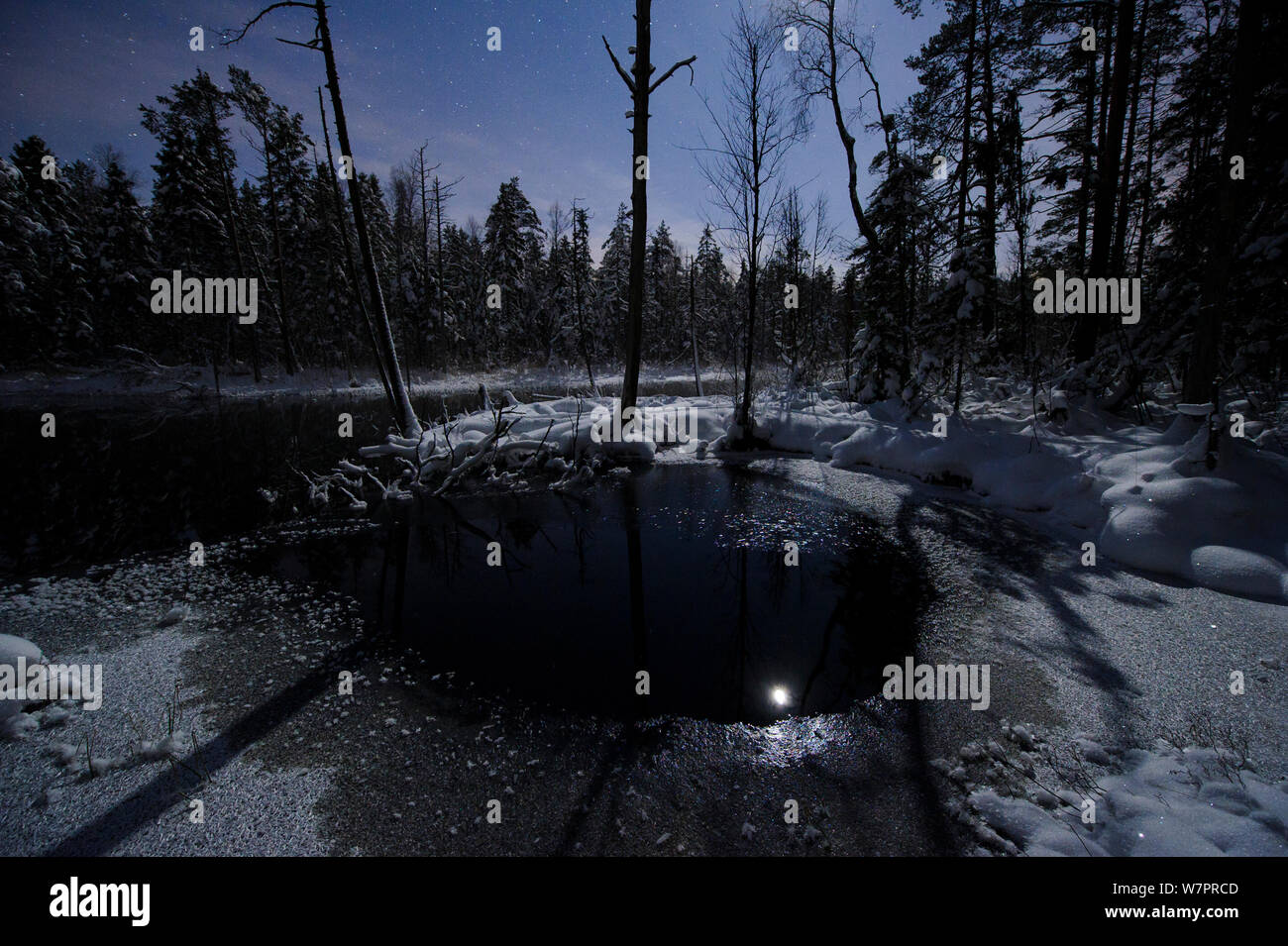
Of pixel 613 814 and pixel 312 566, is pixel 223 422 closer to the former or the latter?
pixel 312 566

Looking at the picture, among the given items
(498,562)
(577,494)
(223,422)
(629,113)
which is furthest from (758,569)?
(223,422)

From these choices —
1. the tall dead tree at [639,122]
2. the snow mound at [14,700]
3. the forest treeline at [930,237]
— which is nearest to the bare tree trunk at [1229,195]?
the forest treeline at [930,237]

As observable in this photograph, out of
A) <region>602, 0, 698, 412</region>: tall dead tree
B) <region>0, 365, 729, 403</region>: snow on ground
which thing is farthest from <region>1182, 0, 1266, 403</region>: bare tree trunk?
<region>0, 365, 729, 403</region>: snow on ground

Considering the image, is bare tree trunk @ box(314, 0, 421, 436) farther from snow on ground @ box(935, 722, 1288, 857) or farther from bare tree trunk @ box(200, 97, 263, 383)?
bare tree trunk @ box(200, 97, 263, 383)

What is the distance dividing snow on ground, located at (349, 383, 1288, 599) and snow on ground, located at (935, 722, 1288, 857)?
3.32 meters

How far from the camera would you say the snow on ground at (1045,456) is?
16.9 feet

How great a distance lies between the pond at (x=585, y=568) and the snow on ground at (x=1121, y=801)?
974 millimetres

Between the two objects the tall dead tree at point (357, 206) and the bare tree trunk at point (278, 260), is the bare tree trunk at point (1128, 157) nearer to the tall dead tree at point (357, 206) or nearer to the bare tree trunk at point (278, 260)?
the tall dead tree at point (357, 206)

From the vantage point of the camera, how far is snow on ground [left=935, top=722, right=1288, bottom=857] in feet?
7.52

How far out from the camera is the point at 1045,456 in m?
7.90

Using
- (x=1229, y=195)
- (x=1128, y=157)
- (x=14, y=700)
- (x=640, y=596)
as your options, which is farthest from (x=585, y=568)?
(x=1128, y=157)

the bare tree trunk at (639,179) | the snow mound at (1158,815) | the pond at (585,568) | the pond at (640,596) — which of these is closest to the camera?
the snow mound at (1158,815)

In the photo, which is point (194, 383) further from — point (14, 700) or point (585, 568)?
point (585, 568)
